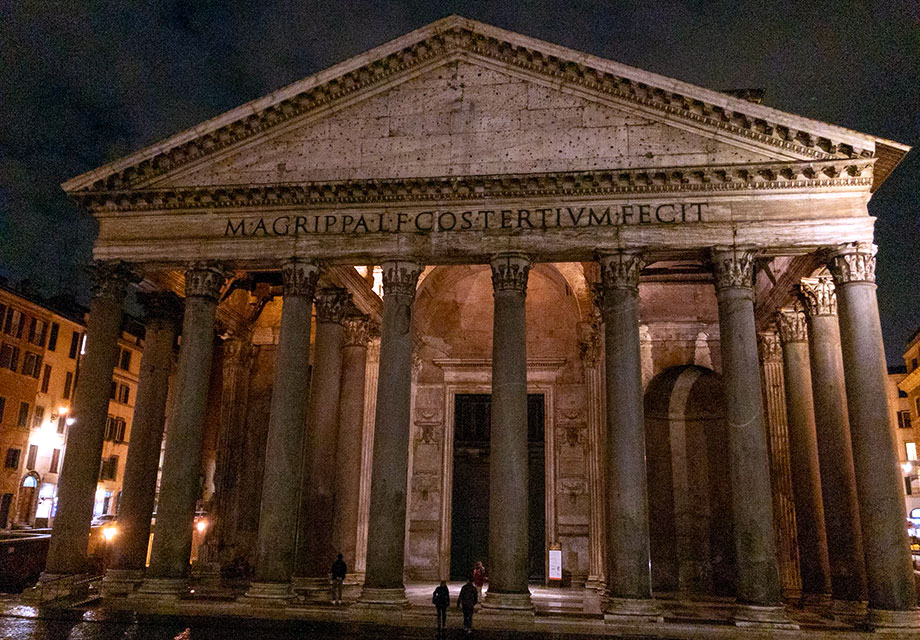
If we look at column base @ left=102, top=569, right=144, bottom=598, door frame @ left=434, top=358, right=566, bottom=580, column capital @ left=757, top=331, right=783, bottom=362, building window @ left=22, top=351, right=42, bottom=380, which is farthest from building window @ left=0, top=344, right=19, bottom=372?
column capital @ left=757, top=331, right=783, bottom=362

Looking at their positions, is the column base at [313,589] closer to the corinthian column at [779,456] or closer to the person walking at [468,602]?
the person walking at [468,602]

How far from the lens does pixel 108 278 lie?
1658 cm

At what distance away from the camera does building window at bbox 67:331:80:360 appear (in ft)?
132

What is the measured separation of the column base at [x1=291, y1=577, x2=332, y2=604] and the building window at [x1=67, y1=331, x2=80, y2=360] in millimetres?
A: 30161

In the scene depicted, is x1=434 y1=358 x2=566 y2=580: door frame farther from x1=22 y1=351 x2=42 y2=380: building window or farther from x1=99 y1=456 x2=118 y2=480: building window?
x1=99 y1=456 x2=118 y2=480: building window

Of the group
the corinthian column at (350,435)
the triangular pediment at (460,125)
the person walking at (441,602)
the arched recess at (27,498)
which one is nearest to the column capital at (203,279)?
the triangular pediment at (460,125)

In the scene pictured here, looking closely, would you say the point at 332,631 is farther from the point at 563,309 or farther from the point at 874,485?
the point at 563,309

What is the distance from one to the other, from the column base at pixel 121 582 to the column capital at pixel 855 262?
16.1 metres

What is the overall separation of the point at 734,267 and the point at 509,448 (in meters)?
5.79

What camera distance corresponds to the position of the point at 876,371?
1351 cm

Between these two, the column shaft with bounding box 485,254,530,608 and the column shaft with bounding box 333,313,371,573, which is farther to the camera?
the column shaft with bounding box 333,313,371,573

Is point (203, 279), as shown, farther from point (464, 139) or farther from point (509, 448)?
point (509, 448)

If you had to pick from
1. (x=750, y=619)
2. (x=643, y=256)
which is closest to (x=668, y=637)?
(x=750, y=619)

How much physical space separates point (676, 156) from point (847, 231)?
362 centimetres
